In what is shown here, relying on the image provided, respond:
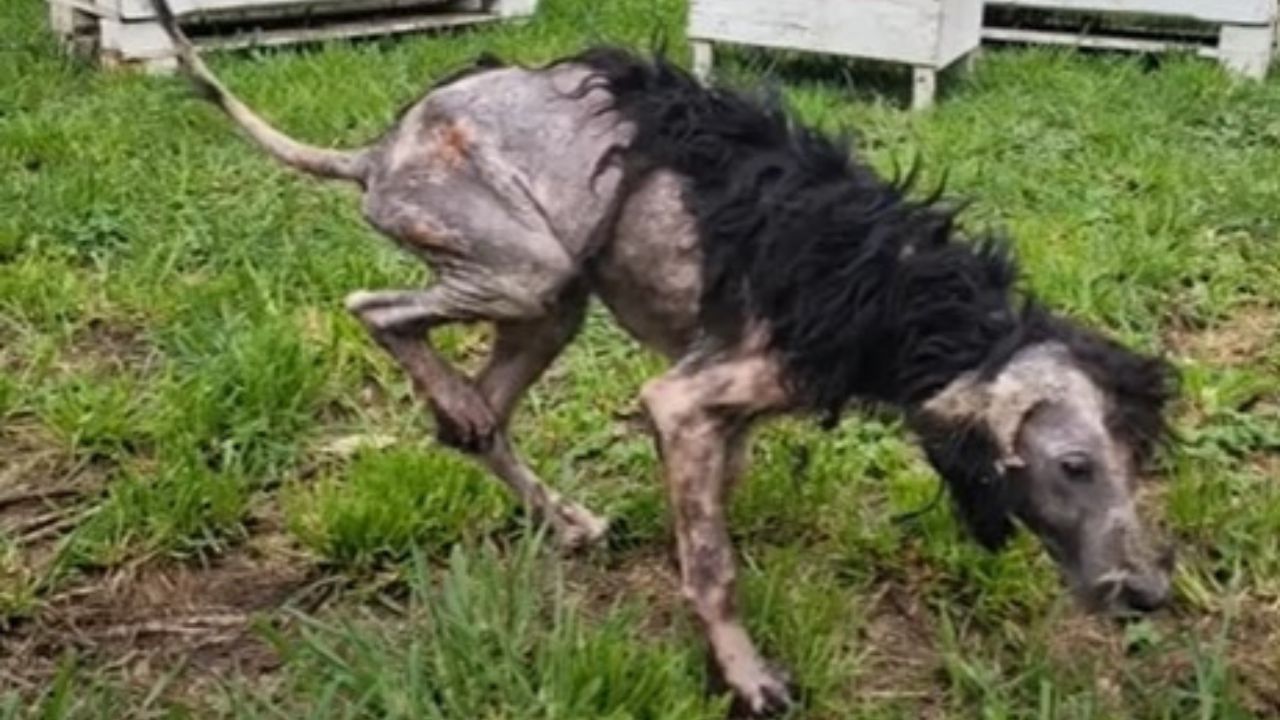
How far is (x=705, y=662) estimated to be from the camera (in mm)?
2822

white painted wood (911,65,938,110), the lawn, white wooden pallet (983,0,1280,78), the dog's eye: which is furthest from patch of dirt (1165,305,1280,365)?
white wooden pallet (983,0,1280,78)

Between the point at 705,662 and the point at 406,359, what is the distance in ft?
2.36

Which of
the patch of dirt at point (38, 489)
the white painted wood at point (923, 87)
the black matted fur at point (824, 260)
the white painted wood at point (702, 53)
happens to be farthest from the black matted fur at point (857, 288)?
the white painted wood at point (702, 53)

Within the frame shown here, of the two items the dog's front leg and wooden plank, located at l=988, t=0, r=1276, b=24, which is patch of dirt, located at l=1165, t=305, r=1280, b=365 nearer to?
the dog's front leg

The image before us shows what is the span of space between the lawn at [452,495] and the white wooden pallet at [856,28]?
794 mm

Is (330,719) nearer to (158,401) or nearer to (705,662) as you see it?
(705,662)

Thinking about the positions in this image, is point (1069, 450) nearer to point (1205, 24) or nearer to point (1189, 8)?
point (1189, 8)

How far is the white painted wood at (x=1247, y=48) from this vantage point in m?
6.88

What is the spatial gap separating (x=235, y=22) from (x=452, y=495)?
159 inches

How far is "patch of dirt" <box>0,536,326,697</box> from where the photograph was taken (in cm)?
301

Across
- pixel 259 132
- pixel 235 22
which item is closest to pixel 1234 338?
pixel 259 132

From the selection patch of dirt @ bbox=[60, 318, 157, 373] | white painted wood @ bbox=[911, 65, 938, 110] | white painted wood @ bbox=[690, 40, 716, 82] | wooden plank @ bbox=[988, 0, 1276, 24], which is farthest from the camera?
wooden plank @ bbox=[988, 0, 1276, 24]

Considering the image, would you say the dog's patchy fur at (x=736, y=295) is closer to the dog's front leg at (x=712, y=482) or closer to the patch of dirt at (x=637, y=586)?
the dog's front leg at (x=712, y=482)

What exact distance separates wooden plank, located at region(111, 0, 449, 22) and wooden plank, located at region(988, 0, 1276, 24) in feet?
8.12
